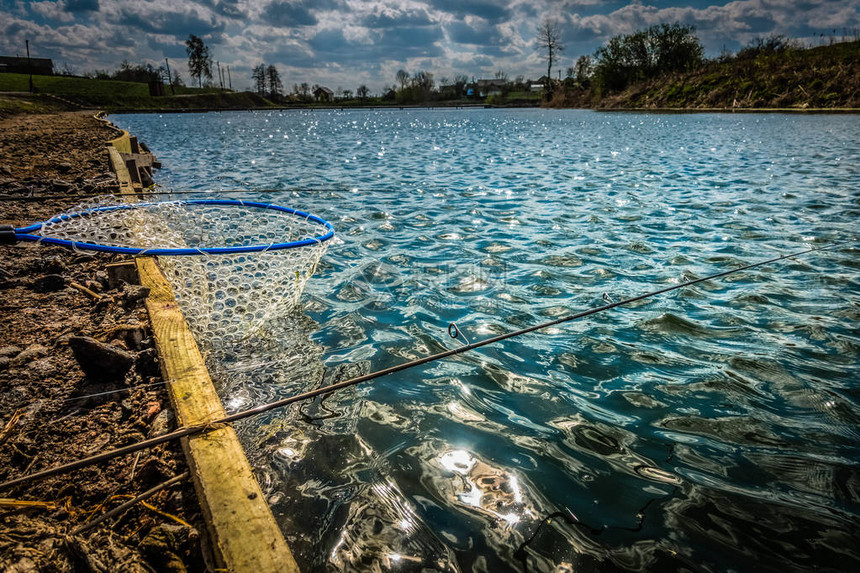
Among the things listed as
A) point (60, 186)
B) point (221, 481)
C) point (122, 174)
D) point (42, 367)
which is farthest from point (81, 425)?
point (122, 174)

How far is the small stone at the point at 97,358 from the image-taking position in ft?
10.4

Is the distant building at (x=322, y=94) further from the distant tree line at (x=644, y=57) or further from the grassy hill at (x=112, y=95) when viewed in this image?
the distant tree line at (x=644, y=57)

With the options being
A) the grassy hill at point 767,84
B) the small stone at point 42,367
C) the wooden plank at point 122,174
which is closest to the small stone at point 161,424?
the small stone at point 42,367

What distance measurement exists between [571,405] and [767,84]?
59.9 m

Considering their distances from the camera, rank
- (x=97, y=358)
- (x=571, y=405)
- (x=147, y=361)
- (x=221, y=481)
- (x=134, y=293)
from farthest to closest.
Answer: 1. (x=134, y=293)
2. (x=571, y=405)
3. (x=147, y=361)
4. (x=97, y=358)
5. (x=221, y=481)

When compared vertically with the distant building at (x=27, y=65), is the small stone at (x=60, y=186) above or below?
below

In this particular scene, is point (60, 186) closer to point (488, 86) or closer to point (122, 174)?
point (122, 174)

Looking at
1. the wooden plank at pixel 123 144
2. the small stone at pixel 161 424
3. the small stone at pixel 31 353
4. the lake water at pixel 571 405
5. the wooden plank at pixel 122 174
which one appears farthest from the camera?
the wooden plank at pixel 123 144

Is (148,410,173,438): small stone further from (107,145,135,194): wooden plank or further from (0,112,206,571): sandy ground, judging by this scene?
(107,145,135,194): wooden plank

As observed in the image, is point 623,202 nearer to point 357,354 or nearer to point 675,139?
point 357,354

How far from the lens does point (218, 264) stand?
3.82 m

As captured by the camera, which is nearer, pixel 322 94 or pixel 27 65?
pixel 27 65

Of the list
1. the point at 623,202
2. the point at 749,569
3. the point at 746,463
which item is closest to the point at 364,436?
the point at 749,569

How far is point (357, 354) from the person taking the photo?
4305mm
